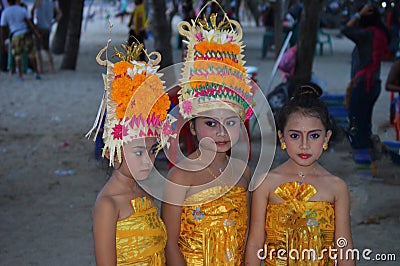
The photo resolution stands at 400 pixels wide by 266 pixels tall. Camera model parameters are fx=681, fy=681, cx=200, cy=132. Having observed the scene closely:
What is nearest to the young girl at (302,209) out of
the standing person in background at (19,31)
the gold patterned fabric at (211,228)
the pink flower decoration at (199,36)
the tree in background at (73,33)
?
the gold patterned fabric at (211,228)

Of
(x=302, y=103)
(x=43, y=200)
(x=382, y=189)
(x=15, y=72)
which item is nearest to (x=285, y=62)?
(x=382, y=189)

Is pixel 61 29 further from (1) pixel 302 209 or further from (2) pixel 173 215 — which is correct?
(1) pixel 302 209

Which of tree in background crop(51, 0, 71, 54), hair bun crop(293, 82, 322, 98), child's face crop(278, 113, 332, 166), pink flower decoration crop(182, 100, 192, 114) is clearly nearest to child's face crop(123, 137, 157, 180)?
pink flower decoration crop(182, 100, 192, 114)

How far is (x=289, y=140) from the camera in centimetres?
325

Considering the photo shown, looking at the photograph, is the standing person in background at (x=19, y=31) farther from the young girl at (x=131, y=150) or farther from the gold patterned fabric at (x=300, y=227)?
the gold patterned fabric at (x=300, y=227)

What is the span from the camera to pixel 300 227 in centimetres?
315

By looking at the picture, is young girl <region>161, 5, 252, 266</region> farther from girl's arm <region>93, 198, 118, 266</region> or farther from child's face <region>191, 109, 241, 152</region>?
girl's arm <region>93, 198, 118, 266</region>

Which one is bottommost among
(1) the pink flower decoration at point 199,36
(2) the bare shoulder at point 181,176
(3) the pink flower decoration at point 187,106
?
(2) the bare shoulder at point 181,176

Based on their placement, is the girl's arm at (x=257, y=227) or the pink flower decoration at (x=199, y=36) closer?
the girl's arm at (x=257, y=227)

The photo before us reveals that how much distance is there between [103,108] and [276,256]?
107 centimetres

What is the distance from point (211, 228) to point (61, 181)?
4.42 metres

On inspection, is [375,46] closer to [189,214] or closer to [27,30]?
[189,214]

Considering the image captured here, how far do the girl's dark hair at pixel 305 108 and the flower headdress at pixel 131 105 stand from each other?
628 mm

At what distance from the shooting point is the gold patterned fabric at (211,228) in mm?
3219
